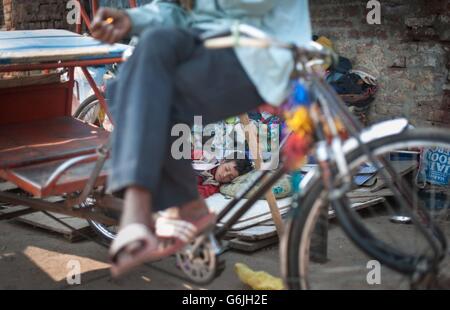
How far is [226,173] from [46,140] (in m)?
1.68

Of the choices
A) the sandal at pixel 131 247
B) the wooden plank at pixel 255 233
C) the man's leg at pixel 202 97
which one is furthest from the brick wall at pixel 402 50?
the sandal at pixel 131 247

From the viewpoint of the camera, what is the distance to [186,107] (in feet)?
7.28

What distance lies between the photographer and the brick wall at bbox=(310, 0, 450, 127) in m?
4.58

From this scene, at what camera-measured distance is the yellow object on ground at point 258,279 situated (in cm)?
315

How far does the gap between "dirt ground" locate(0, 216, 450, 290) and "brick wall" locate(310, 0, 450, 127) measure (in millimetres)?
1047

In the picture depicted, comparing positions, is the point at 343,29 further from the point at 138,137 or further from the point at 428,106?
the point at 138,137

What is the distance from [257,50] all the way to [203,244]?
2.57ft

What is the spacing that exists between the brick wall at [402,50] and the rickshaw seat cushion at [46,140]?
2439 millimetres

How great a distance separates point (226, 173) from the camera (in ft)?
15.6

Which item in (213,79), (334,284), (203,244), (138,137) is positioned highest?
(213,79)

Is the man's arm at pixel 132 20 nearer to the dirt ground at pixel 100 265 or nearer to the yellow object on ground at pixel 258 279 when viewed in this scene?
the dirt ground at pixel 100 265

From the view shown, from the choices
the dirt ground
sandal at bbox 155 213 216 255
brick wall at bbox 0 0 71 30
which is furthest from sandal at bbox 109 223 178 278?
brick wall at bbox 0 0 71 30

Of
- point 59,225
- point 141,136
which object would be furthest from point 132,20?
point 59,225
